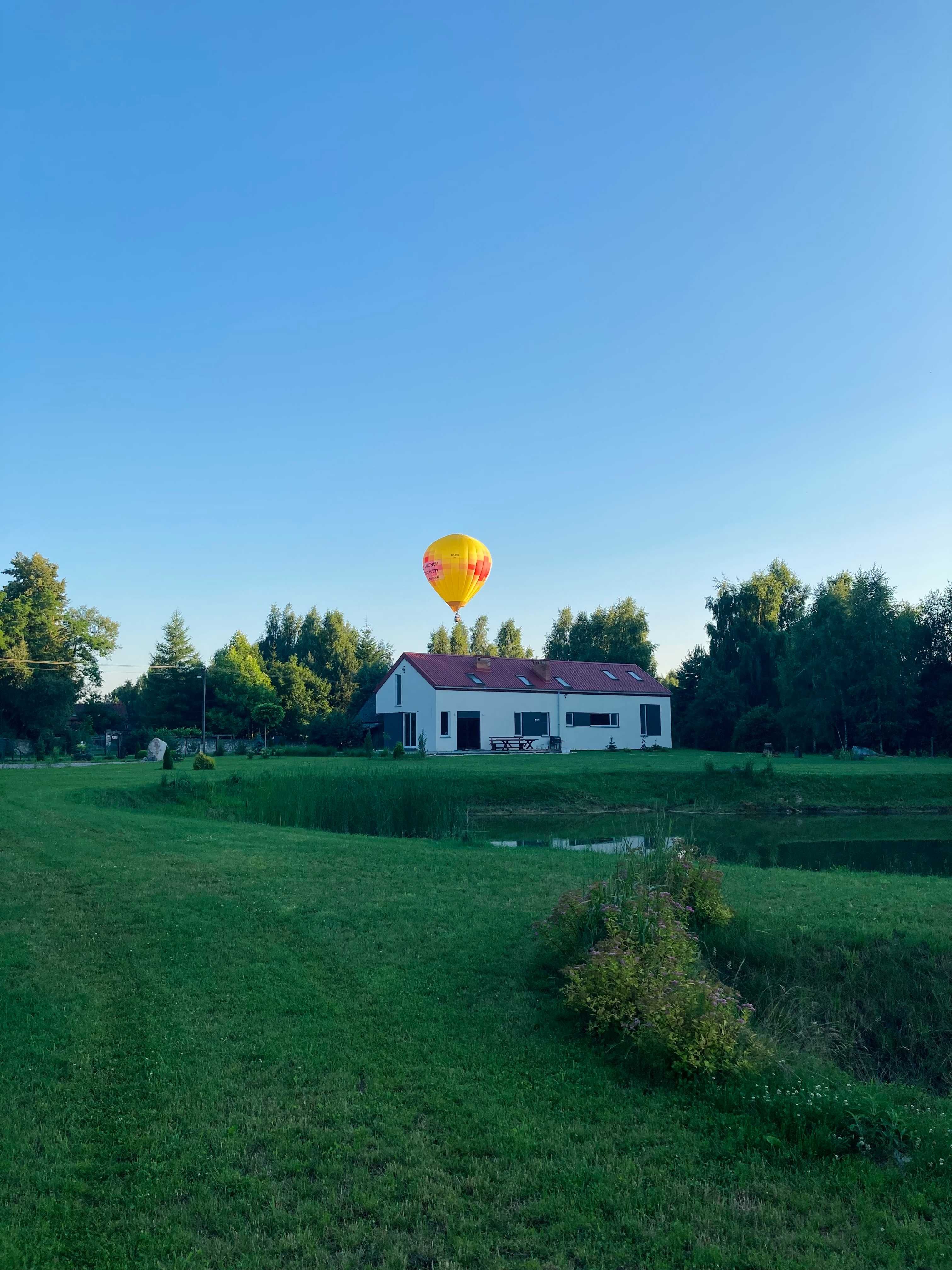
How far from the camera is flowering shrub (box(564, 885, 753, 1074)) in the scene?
16.6 feet

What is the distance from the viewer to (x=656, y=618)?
65312 mm

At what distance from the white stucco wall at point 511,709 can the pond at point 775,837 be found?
539 inches

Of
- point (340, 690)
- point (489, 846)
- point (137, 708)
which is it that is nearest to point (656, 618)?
point (340, 690)

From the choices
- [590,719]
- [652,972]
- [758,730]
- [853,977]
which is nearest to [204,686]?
[590,719]

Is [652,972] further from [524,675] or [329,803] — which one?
[524,675]

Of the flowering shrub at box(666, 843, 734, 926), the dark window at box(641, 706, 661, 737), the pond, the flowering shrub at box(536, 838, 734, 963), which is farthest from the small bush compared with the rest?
the flowering shrub at box(666, 843, 734, 926)

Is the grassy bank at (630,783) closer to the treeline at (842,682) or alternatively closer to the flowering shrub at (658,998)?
the treeline at (842,682)

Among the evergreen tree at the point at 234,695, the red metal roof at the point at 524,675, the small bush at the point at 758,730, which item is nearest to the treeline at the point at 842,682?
the small bush at the point at 758,730

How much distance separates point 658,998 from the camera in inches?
209

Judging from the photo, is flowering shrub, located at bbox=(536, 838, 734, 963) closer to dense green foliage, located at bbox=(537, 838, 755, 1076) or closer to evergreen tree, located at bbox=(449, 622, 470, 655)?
dense green foliage, located at bbox=(537, 838, 755, 1076)

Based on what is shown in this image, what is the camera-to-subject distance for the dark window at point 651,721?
133 ft

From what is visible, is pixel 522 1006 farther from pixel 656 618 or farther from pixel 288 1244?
pixel 656 618

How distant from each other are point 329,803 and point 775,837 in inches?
384

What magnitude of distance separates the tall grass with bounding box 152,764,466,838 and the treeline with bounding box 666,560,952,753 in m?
27.3
